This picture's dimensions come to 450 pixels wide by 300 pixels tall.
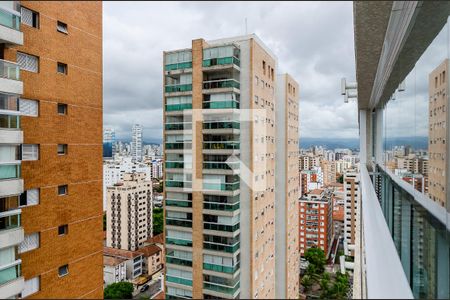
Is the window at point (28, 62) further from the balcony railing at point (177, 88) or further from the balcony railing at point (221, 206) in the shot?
the balcony railing at point (221, 206)

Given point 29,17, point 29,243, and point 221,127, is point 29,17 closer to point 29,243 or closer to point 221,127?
point 29,243

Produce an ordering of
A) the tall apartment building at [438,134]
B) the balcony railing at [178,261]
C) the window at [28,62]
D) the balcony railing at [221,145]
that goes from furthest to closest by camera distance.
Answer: the balcony railing at [178,261]
the balcony railing at [221,145]
the window at [28,62]
the tall apartment building at [438,134]

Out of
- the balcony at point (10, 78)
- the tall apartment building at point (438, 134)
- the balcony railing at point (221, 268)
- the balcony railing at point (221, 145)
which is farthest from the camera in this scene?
the balcony railing at point (221, 145)

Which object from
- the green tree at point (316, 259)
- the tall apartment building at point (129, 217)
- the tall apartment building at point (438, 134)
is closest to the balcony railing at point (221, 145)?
the tall apartment building at point (129, 217)

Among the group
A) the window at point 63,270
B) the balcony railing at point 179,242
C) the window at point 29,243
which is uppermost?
the window at point 29,243

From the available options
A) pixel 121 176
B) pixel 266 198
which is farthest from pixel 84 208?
pixel 266 198

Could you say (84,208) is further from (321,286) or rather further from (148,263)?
(321,286)

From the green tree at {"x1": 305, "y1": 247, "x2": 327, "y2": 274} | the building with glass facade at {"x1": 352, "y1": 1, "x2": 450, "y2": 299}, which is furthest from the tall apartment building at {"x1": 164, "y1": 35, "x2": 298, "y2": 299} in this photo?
the green tree at {"x1": 305, "y1": 247, "x2": 327, "y2": 274}

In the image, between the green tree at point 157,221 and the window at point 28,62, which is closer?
the window at point 28,62
